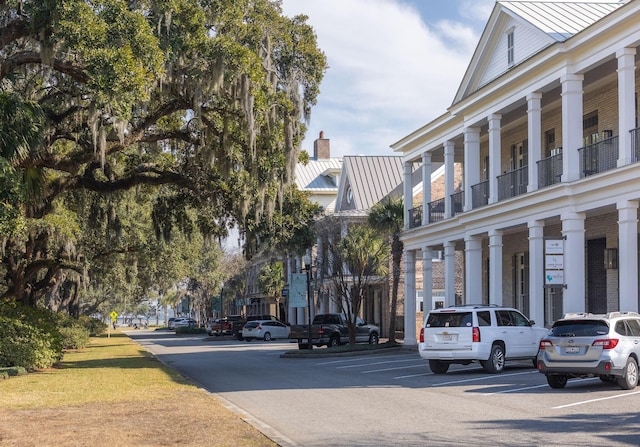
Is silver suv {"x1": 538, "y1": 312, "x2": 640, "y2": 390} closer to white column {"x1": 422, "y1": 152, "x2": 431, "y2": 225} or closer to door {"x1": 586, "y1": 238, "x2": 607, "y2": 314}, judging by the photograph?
door {"x1": 586, "y1": 238, "x2": 607, "y2": 314}

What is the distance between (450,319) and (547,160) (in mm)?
7352

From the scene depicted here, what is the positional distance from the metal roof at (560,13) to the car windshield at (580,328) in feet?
36.3

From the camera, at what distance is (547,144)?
3130 cm

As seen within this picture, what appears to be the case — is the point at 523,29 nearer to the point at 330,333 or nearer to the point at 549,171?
the point at 549,171

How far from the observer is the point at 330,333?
142ft

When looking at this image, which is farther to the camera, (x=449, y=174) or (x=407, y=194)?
(x=407, y=194)

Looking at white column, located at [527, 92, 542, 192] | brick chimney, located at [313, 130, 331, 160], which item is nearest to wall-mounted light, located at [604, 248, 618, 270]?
white column, located at [527, 92, 542, 192]

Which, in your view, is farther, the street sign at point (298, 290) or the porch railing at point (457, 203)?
the street sign at point (298, 290)

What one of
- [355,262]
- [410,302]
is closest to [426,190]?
[355,262]

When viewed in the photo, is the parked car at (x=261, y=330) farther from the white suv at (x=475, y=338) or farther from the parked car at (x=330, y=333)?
the white suv at (x=475, y=338)

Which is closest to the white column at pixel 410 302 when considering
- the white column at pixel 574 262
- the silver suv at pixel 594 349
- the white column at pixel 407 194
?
the white column at pixel 407 194

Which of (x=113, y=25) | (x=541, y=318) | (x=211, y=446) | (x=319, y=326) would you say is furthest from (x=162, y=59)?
(x=319, y=326)

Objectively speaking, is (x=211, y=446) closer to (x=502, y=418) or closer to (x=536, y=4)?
(x=502, y=418)

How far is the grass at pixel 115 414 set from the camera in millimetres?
11562
